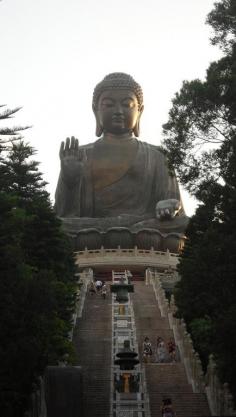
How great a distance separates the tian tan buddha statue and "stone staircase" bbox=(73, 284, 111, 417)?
11.0 m

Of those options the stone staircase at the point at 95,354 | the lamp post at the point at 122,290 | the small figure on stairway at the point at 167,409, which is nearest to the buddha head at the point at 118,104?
the lamp post at the point at 122,290

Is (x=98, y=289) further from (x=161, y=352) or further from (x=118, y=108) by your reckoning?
(x=118, y=108)

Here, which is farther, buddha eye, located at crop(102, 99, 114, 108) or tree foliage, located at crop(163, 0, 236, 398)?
buddha eye, located at crop(102, 99, 114, 108)

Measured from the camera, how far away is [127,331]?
18844 millimetres

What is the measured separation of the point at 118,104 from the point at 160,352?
23.1 m

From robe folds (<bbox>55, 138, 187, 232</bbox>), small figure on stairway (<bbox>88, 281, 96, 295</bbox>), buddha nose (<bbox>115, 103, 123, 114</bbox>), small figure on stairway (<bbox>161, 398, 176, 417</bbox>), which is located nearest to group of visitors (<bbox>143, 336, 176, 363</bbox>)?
small figure on stairway (<bbox>161, 398, 176, 417</bbox>)

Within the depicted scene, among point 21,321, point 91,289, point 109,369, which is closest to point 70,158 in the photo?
point 91,289

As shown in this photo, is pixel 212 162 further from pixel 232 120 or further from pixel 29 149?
pixel 29 149

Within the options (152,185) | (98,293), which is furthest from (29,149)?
(152,185)

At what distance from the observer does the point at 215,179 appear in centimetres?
1314

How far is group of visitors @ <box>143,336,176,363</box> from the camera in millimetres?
16828

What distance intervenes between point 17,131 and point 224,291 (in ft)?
12.9

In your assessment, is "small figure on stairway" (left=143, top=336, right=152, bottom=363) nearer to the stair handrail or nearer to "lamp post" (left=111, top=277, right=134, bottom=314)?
the stair handrail

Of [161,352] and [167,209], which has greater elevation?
[167,209]
